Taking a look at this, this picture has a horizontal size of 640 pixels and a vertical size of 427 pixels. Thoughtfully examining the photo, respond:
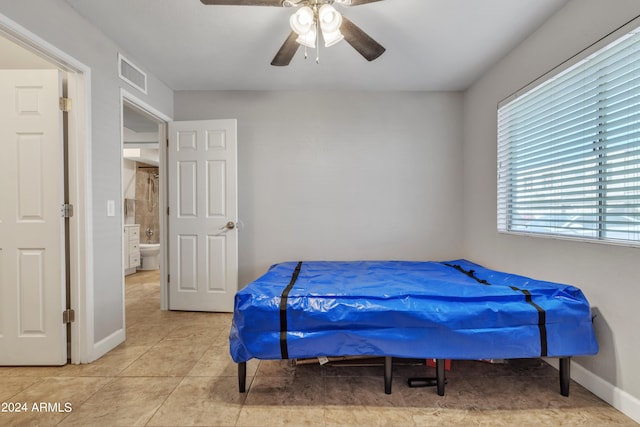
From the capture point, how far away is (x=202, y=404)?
5.21 ft

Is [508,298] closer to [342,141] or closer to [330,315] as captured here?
[330,315]

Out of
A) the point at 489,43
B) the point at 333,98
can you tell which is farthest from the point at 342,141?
the point at 489,43

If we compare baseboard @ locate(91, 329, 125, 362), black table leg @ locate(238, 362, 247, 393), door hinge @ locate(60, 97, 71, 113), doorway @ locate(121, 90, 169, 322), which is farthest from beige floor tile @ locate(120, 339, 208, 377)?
door hinge @ locate(60, 97, 71, 113)

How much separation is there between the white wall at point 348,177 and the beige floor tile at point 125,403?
59.9 inches

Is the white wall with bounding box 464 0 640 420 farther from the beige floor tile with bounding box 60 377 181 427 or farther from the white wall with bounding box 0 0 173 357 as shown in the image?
the white wall with bounding box 0 0 173 357

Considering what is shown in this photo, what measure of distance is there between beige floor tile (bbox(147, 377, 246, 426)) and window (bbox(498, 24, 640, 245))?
2.30 metres

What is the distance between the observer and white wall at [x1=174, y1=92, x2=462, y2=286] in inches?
127

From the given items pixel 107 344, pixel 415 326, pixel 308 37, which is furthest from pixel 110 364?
pixel 308 37

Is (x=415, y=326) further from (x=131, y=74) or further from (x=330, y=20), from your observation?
(x=131, y=74)

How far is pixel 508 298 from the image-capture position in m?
1.64

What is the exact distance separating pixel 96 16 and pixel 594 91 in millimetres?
3302

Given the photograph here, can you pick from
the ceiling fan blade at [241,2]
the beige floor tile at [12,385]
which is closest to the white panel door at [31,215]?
the beige floor tile at [12,385]

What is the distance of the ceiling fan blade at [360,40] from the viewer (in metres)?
1.72

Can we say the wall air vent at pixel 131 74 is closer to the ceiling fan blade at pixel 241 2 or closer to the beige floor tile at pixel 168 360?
the ceiling fan blade at pixel 241 2
